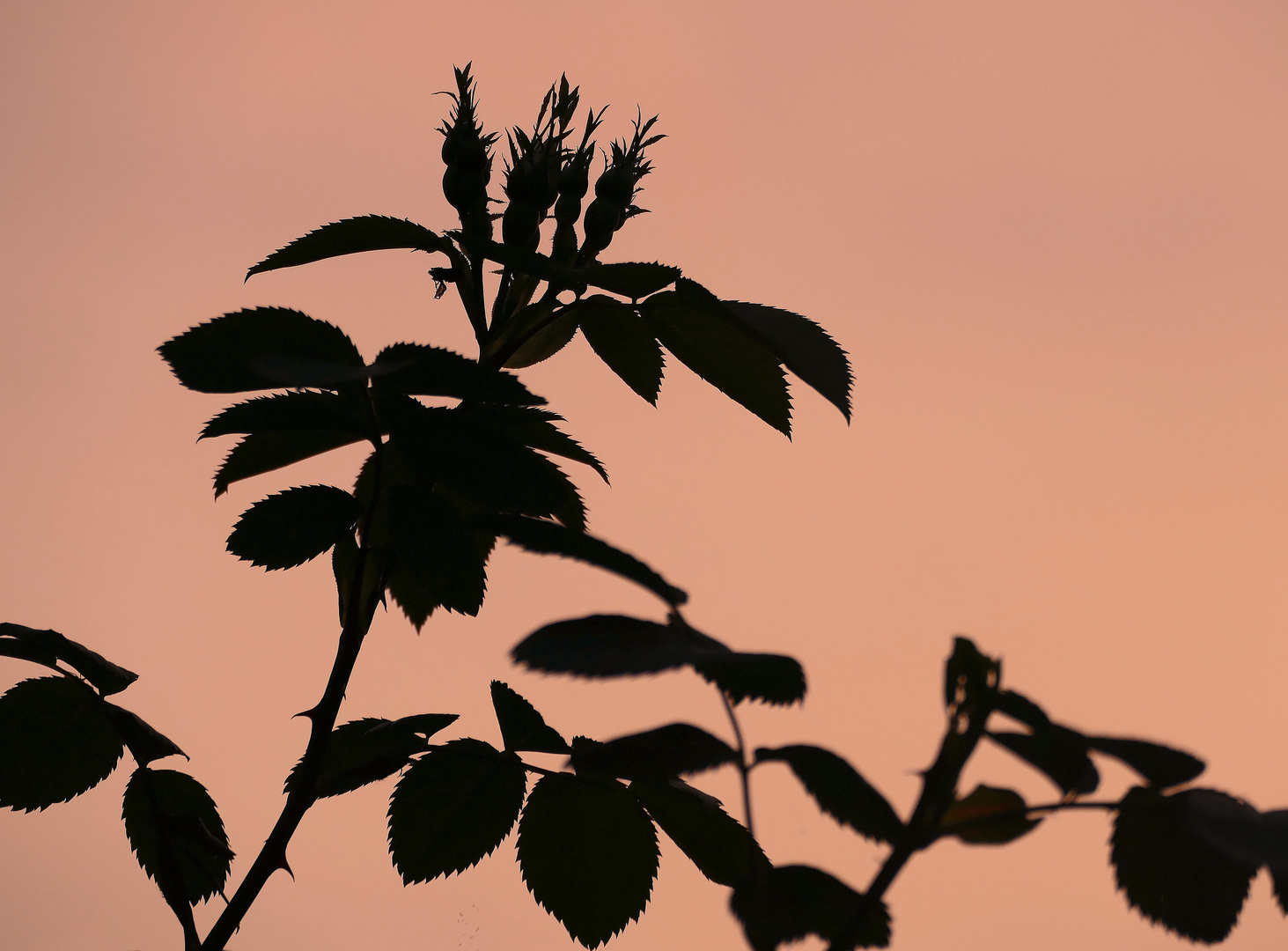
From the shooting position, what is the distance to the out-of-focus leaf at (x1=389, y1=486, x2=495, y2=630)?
572mm

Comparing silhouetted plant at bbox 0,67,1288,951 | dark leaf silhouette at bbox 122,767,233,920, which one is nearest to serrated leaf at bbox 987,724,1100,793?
silhouetted plant at bbox 0,67,1288,951

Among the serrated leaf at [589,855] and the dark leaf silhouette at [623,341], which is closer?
the serrated leaf at [589,855]

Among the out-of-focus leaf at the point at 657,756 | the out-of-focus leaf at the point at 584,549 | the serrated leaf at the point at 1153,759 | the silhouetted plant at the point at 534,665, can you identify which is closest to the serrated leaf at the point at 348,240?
the silhouetted plant at the point at 534,665

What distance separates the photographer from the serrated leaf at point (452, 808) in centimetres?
64

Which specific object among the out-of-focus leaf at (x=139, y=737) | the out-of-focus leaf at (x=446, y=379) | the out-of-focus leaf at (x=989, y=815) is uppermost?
the out-of-focus leaf at (x=446, y=379)

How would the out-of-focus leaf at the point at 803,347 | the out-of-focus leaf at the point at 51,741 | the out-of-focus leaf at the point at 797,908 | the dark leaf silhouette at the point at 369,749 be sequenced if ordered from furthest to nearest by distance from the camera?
the out-of-focus leaf at the point at 51,741
the dark leaf silhouette at the point at 369,749
the out-of-focus leaf at the point at 803,347
the out-of-focus leaf at the point at 797,908

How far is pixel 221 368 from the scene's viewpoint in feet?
1.77

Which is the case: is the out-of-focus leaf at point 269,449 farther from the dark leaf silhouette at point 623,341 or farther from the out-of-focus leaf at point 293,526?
the dark leaf silhouette at point 623,341

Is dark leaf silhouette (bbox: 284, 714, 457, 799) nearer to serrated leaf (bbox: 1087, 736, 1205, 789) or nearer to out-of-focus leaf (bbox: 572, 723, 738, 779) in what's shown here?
out-of-focus leaf (bbox: 572, 723, 738, 779)

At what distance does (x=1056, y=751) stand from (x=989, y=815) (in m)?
0.04

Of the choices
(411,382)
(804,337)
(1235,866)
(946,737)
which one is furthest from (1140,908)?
(411,382)

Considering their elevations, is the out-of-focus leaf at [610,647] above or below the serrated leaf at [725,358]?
below

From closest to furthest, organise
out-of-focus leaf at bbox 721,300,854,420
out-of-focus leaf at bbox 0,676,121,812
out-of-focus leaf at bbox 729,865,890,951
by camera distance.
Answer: out-of-focus leaf at bbox 729,865,890,951 → out-of-focus leaf at bbox 721,300,854,420 → out-of-focus leaf at bbox 0,676,121,812

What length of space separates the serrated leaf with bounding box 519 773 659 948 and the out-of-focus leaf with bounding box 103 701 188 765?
334 mm
